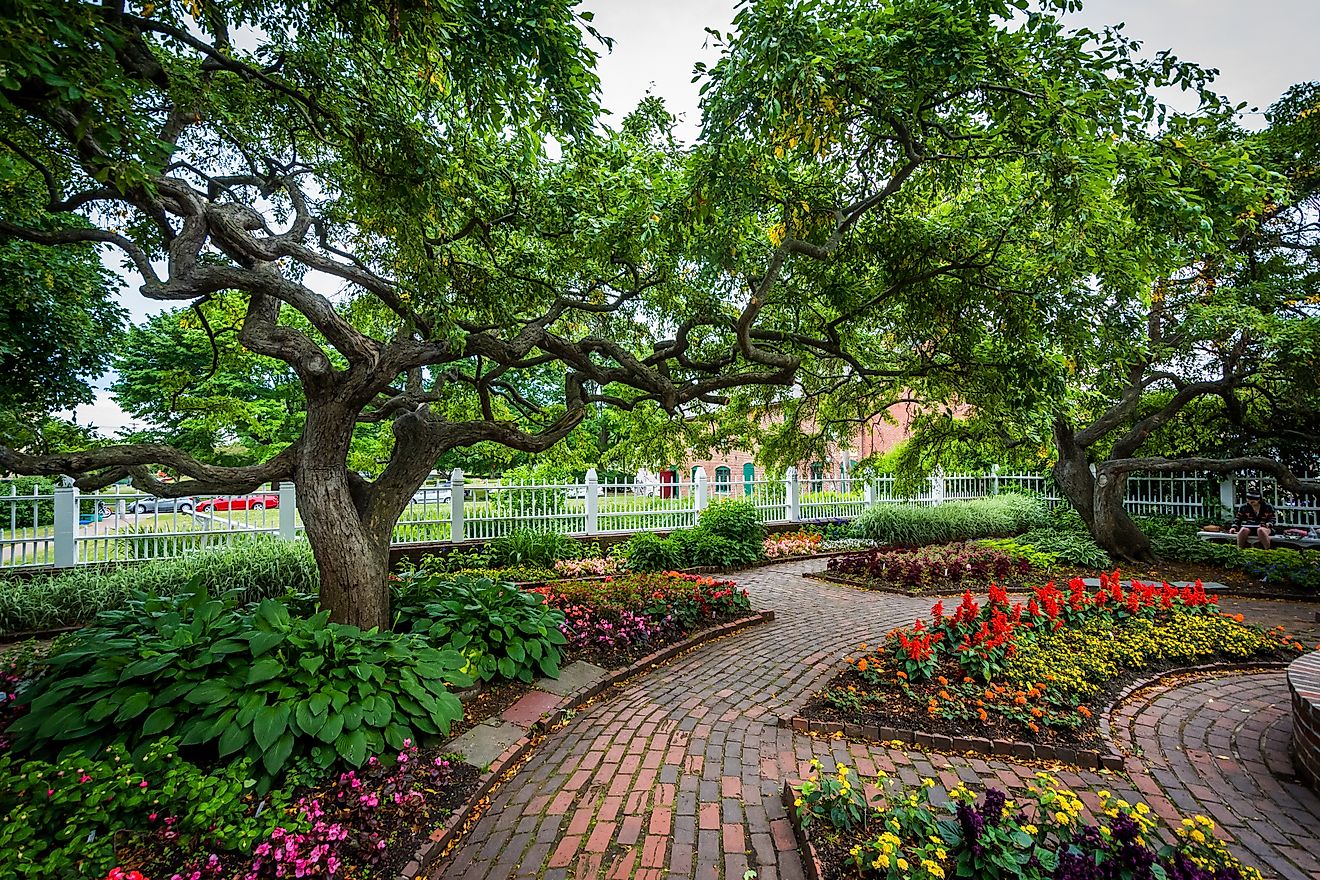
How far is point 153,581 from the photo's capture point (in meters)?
6.46

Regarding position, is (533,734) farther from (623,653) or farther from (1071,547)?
(1071,547)

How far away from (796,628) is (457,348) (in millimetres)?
4401

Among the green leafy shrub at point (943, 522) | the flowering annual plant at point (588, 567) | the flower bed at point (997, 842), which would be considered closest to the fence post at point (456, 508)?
the flowering annual plant at point (588, 567)

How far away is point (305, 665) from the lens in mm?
2914

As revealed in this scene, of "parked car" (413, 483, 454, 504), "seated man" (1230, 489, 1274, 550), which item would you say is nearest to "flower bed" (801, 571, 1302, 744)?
"seated man" (1230, 489, 1274, 550)

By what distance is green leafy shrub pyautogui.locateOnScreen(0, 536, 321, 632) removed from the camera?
5977 millimetres

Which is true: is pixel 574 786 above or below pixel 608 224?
below

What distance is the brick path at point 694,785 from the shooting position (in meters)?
2.33

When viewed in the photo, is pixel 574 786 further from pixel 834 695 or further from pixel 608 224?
pixel 608 224

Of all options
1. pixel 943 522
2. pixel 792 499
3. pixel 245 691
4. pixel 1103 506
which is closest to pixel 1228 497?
pixel 1103 506

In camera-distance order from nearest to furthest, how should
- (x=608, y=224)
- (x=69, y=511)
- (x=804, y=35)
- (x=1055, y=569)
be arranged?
1. (x=804, y=35)
2. (x=608, y=224)
3. (x=69, y=511)
4. (x=1055, y=569)

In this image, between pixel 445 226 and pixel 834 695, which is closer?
pixel 834 695

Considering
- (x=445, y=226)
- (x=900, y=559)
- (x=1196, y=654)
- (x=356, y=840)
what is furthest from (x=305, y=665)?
(x=900, y=559)

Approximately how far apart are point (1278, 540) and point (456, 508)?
1413 cm
